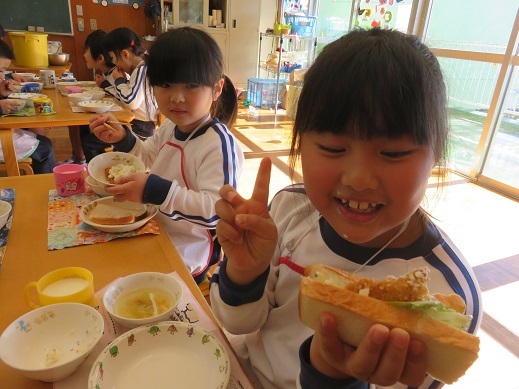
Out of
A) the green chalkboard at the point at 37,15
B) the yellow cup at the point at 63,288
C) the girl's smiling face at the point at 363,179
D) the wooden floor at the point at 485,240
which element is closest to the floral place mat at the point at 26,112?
the wooden floor at the point at 485,240

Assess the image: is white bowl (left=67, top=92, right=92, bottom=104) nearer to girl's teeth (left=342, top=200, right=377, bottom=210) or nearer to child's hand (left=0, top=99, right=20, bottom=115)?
child's hand (left=0, top=99, right=20, bottom=115)

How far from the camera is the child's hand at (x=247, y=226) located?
662 millimetres

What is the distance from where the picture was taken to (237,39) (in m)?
6.24

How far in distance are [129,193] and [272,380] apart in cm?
66

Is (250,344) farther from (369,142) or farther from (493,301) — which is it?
(493,301)

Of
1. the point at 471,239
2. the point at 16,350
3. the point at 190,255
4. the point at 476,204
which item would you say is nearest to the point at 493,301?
the point at 471,239

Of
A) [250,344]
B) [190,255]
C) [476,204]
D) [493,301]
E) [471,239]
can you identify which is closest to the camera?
[250,344]

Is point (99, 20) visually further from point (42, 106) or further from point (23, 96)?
point (42, 106)

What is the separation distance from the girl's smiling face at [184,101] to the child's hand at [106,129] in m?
0.27

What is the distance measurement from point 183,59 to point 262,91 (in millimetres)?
4852

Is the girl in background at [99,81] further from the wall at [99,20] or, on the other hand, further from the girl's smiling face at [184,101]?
the wall at [99,20]

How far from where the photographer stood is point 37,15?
5699 millimetres

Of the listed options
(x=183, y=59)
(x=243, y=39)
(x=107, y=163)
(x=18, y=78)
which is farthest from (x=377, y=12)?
(x=107, y=163)

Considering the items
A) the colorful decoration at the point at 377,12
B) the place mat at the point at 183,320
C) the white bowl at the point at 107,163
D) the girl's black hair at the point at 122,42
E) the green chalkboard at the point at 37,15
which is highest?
the colorful decoration at the point at 377,12
